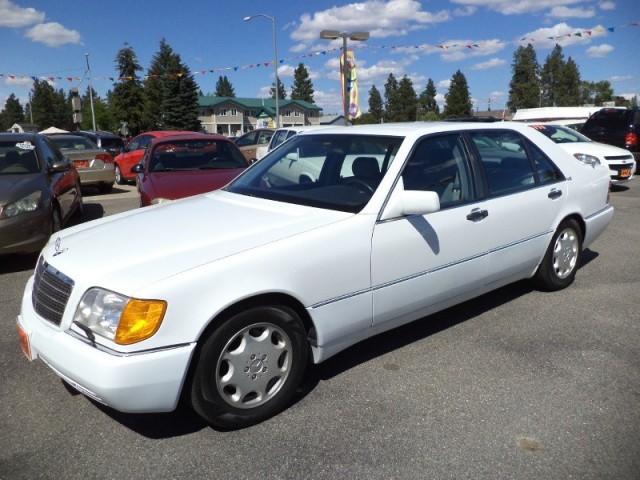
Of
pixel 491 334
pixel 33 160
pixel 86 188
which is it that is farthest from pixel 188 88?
pixel 491 334

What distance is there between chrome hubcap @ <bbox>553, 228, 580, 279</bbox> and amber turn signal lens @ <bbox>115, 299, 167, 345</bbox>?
3543mm

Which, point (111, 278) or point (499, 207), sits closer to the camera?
point (111, 278)

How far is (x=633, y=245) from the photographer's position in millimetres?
6945

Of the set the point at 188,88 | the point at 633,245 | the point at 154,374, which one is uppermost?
the point at 188,88

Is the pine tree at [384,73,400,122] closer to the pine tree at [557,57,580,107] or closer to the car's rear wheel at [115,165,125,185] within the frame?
the pine tree at [557,57,580,107]

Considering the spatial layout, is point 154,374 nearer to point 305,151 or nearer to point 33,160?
point 305,151

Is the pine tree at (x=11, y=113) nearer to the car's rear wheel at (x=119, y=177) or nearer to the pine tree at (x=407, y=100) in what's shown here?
the pine tree at (x=407, y=100)

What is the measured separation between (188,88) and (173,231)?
71.1 meters

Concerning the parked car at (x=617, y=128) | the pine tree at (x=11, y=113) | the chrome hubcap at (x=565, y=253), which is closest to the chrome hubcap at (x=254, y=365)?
the chrome hubcap at (x=565, y=253)

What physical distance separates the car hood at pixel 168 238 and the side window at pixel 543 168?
2150mm

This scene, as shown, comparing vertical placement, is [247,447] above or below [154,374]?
below

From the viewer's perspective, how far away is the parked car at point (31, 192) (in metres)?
5.88

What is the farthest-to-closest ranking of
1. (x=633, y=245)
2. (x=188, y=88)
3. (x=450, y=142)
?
1. (x=188, y=88)
2. (x=633, y=245)
3. (x=450, y=142)

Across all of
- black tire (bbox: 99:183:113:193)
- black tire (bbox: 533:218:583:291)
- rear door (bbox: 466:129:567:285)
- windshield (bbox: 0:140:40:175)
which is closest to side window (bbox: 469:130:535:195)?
rear door (bbox: 466:129:567:285)
